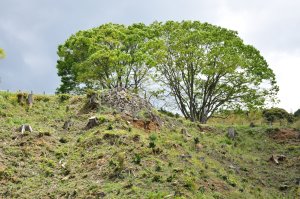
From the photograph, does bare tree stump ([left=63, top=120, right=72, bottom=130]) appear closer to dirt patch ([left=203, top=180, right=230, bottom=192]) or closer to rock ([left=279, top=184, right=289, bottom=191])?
dirt patch ([left=203, top=180, right=230, bottom=192])

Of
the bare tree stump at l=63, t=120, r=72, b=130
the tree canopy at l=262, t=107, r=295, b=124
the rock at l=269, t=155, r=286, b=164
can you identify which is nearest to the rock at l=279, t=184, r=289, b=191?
the rock at l=269, t=155, r=286, b=164

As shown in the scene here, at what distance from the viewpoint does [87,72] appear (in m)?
34.3

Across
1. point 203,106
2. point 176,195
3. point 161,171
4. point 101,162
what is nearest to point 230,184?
point 161,171

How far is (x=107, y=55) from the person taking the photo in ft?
108

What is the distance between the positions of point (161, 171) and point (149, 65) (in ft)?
66.6

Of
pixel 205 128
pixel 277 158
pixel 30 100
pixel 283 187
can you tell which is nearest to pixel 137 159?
pixel 283 187

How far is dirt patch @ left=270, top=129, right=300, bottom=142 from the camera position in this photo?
848 inches

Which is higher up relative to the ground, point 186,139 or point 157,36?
point 157,36

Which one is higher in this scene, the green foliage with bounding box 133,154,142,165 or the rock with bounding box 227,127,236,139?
the rock with bounding box 227,127,236,139

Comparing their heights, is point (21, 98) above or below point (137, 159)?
above

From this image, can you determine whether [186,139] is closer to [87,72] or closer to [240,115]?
[240,115]

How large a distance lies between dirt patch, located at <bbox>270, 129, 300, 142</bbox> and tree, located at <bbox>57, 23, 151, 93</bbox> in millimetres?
13560

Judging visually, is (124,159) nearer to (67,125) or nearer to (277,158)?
(67,125)

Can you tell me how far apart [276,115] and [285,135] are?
10.1m
